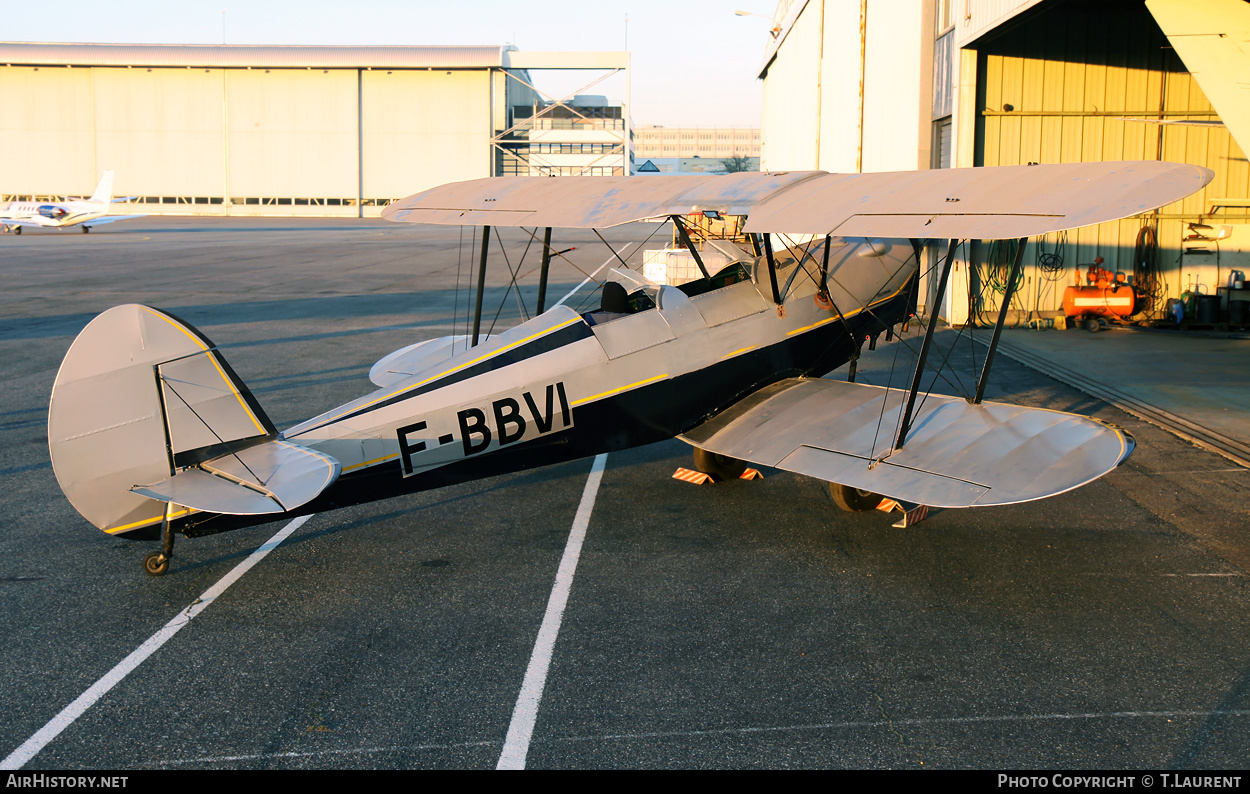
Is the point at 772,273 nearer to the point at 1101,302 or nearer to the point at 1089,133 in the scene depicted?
the point at 1101,302

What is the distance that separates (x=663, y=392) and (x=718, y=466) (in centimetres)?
126

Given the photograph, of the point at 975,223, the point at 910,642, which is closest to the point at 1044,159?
the point at 975,223

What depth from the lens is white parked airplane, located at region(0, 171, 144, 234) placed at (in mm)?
50312

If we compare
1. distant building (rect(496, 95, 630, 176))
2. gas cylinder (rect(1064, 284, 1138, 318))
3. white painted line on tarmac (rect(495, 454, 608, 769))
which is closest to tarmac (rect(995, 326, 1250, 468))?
gas cylinder (rect(1064, 284, 1138, 318))

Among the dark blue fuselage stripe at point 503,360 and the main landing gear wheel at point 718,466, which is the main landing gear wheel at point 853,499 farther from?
the dark blue fuselage stripe at point 503,360

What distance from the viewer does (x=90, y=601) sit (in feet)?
19.2

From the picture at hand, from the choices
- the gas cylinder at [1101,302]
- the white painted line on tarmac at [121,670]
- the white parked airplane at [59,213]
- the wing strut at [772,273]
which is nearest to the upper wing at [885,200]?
the wing strut at [772,273]

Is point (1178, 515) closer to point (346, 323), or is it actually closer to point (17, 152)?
point (346, 323)

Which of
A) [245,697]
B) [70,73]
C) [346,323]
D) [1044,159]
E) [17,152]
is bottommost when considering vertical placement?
[245,697]

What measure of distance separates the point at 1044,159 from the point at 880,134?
5.29 metres

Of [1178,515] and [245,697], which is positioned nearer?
[245,697]

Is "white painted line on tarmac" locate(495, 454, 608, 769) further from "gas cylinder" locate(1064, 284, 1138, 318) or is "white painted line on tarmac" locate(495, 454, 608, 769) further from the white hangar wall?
the white hangar wall

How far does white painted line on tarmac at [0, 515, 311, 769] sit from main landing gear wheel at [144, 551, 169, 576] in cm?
36

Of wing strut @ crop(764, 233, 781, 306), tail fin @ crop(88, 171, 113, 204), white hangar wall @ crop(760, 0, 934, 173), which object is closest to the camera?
wing strut @ crop(764, 233, 781, 306)
